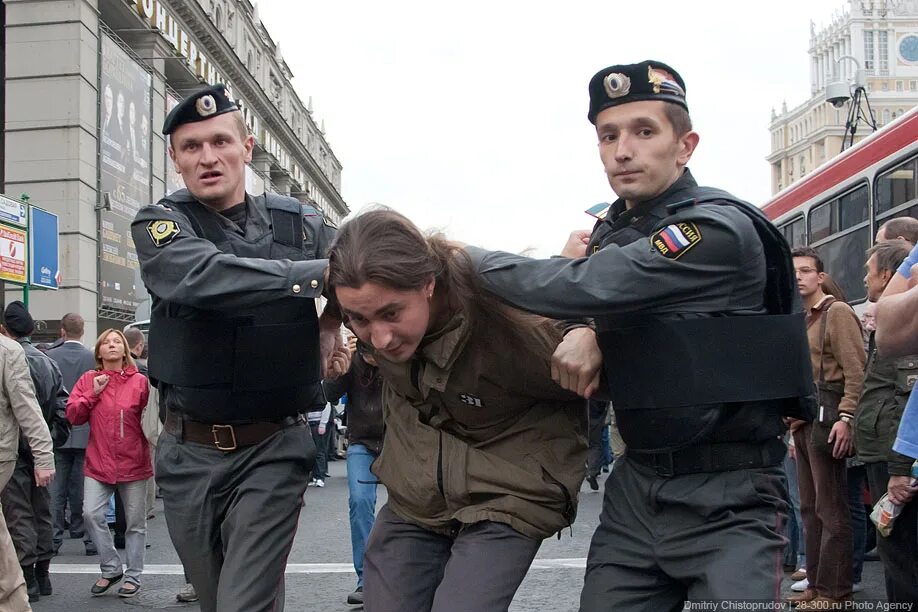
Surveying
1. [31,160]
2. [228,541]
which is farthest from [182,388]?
[31,160]

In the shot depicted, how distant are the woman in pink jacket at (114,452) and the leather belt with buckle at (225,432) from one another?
398 cm

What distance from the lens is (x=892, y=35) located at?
11869cm

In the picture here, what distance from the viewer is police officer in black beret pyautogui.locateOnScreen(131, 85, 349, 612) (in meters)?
3.40

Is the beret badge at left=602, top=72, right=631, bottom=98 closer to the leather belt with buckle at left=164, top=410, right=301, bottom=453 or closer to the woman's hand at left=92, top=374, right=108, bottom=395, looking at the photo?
the leather belt with buckle at left=164, top=410, right=301, bottom=453

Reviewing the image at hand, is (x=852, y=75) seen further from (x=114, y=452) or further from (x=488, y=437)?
(x=488, y=437)

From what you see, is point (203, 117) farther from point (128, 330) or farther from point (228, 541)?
point (128, 330)

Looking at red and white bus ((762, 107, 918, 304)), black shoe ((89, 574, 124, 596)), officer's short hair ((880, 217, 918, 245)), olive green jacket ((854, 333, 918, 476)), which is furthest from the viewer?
red and white bus ((762, 107, 918, 304))

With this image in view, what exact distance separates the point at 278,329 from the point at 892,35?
12991 cm

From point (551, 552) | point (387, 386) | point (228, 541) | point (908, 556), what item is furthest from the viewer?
point (551, 552)

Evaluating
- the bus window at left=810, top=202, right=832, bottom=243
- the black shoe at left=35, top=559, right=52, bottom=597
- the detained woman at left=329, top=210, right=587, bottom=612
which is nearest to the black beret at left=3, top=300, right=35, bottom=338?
the black shoe at left=35, top=559, right=52, bottom=597

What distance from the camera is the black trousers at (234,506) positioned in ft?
11.3

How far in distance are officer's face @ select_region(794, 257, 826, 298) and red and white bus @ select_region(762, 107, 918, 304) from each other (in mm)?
2332

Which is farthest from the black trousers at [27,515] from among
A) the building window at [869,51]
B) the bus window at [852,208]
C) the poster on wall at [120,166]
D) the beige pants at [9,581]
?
the building window at [869,51]

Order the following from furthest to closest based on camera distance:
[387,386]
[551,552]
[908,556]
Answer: [551,552], [908,556], [387,386]
